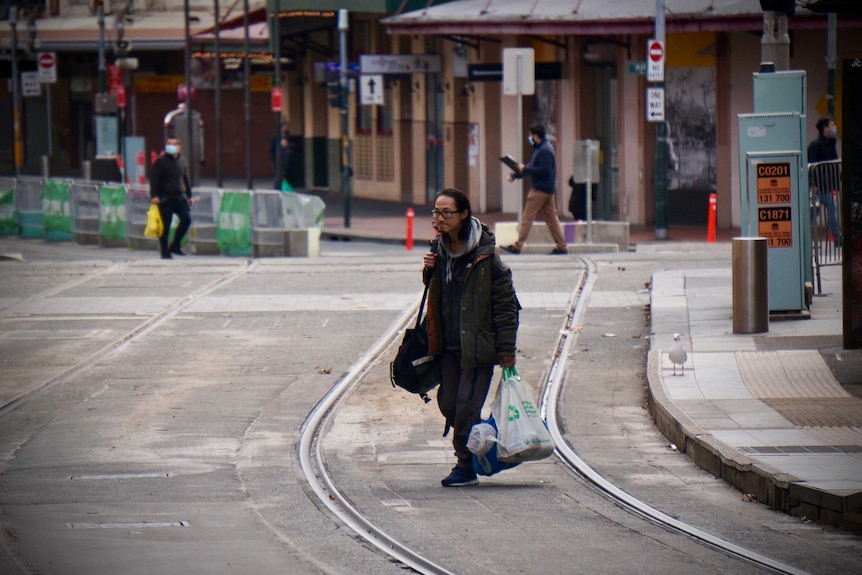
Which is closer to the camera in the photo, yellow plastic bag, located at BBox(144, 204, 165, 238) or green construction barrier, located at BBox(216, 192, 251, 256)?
yellow plastic bag, located at BBox(144, 204, 165, 238)

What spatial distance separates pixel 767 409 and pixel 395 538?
3755 mm

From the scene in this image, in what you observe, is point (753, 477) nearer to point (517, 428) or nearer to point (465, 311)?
point (517, 428)

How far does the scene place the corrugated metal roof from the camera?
87.9ft

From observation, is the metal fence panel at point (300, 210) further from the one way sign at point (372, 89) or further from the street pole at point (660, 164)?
the one way sign at point (372, 89)

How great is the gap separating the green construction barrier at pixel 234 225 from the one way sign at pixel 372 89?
900cm

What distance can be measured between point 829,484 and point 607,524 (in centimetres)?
124

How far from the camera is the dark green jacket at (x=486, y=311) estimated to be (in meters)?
8.52

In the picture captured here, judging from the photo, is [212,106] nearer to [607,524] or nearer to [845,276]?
[845,276]

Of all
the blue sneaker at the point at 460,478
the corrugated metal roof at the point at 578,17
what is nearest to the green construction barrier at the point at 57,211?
the corrugated metal roof at the point at 578,17

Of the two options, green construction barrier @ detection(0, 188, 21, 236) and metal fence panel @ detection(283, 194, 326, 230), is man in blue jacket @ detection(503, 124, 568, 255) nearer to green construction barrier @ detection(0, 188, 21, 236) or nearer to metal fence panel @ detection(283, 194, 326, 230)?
metal fence panel @ detection(283, 194, 326, 230)

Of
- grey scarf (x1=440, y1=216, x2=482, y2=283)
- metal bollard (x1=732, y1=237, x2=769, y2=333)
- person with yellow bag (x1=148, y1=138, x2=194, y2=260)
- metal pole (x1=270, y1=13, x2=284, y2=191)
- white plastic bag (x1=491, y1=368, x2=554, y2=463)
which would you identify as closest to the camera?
white plastic bag (x1=491, y1=368, x2=554, y2=463)

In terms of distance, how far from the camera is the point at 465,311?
28.0 ft

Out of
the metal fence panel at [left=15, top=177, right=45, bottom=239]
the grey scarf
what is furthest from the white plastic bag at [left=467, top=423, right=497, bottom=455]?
the metal fence panel at [left=15, top=177, right=45, bottom=239]

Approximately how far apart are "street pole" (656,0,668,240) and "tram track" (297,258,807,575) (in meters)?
12.4
